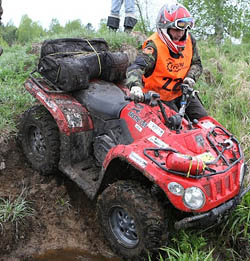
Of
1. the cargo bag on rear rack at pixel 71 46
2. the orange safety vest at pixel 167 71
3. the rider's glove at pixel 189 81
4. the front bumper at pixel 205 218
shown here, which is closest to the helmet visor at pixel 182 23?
the orange safety vest at pixel 167 71

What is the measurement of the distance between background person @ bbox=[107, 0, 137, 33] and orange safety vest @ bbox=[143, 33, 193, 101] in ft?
11.6

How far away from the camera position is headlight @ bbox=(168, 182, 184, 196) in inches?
108

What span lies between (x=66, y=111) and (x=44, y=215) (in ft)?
3.84

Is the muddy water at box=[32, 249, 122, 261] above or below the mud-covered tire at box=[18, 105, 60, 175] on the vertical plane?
below

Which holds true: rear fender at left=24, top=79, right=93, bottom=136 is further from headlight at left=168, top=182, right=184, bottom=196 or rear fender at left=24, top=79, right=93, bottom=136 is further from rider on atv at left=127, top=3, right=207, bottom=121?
headlight at left=168, top=182, right=184, bottom=196

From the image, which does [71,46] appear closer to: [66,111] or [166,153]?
[66,111]

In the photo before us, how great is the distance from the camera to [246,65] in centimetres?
673

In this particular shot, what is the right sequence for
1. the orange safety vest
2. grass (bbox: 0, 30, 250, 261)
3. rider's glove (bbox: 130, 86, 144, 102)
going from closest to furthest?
grass (bbox: 0, 30, 250, 261) < rider's glove (bbox: 130, 86, 144, 102) < the orange safety vest

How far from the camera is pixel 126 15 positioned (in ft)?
24.2

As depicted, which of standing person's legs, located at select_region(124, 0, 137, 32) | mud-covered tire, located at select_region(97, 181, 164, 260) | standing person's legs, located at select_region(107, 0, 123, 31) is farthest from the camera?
standing person's legs, located at select_region(107, 0, 123, 31)

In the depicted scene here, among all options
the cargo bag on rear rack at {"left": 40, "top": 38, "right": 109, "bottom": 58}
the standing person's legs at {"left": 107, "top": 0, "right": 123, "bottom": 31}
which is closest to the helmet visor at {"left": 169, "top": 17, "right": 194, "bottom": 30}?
the cargo bag on rear rack at {"left": 40, "top": 38, "right": 109, "bottom": 58}

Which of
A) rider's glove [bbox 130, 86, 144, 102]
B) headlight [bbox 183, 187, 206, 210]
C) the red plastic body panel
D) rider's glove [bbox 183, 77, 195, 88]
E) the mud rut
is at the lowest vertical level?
the mud rut

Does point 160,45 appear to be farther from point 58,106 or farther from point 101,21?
point 101,21

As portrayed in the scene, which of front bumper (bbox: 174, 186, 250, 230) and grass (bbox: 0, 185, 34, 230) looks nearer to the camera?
front bumper (bbox: 174, 186, 250, 230)
